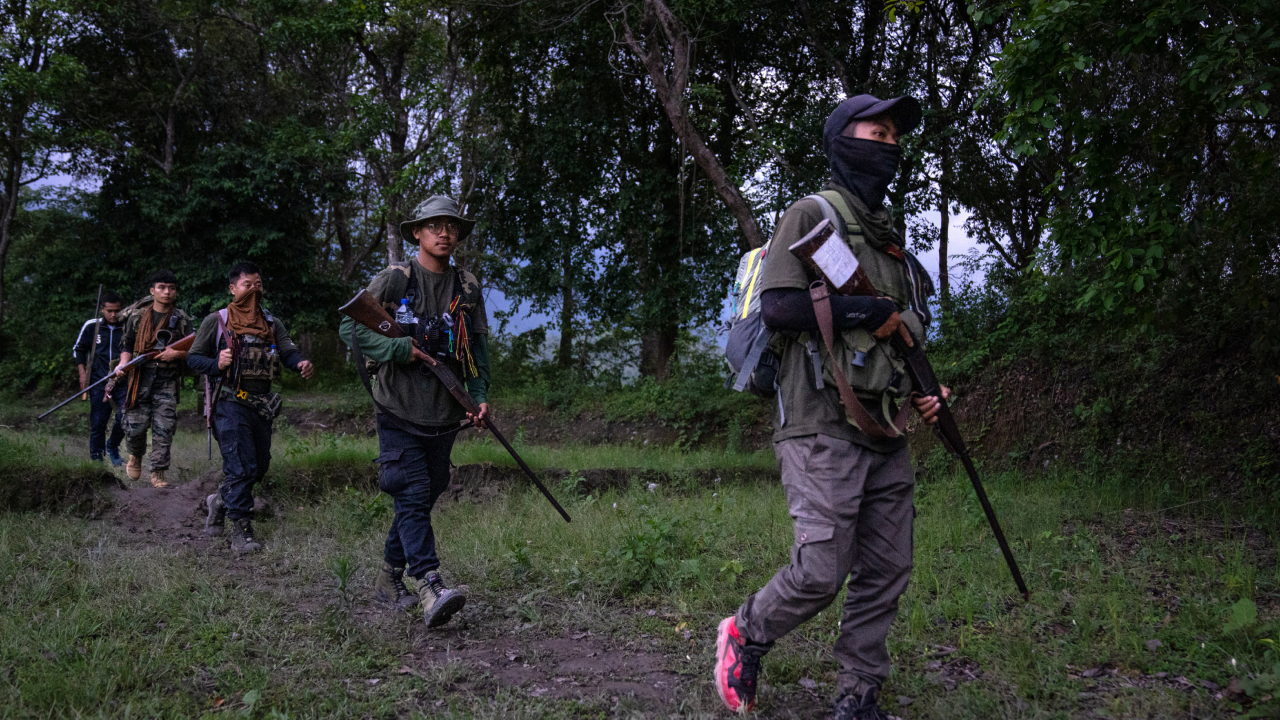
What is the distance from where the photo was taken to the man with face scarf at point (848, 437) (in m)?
3.18

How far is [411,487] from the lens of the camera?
15.7ft

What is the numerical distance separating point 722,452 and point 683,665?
849 cm

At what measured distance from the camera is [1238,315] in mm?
7746

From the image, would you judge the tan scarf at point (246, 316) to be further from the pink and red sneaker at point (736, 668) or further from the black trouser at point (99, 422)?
the pink and red sneaker at point (736, 668)

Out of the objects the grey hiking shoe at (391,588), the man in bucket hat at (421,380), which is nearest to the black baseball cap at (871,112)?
the man in bucket hat at (421,380)

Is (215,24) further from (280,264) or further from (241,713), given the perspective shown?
(241,713)

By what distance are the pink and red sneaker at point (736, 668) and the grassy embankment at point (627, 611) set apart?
160 millimetres

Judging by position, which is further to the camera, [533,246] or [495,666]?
[533,246]

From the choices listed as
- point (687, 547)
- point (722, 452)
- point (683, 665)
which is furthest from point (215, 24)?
point (683, 665)

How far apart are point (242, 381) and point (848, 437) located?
513 cm

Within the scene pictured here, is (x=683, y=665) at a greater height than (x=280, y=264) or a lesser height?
lesser

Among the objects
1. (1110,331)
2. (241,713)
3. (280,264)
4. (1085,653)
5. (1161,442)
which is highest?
(280,264)

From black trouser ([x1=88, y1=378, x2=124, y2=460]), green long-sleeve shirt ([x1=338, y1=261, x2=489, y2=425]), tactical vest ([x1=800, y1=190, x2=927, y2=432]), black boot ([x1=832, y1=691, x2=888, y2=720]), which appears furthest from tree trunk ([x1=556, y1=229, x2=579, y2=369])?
black boot ([x1=832, y1=691, x2=888, y2=720])

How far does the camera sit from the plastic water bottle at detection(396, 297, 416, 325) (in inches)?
192
